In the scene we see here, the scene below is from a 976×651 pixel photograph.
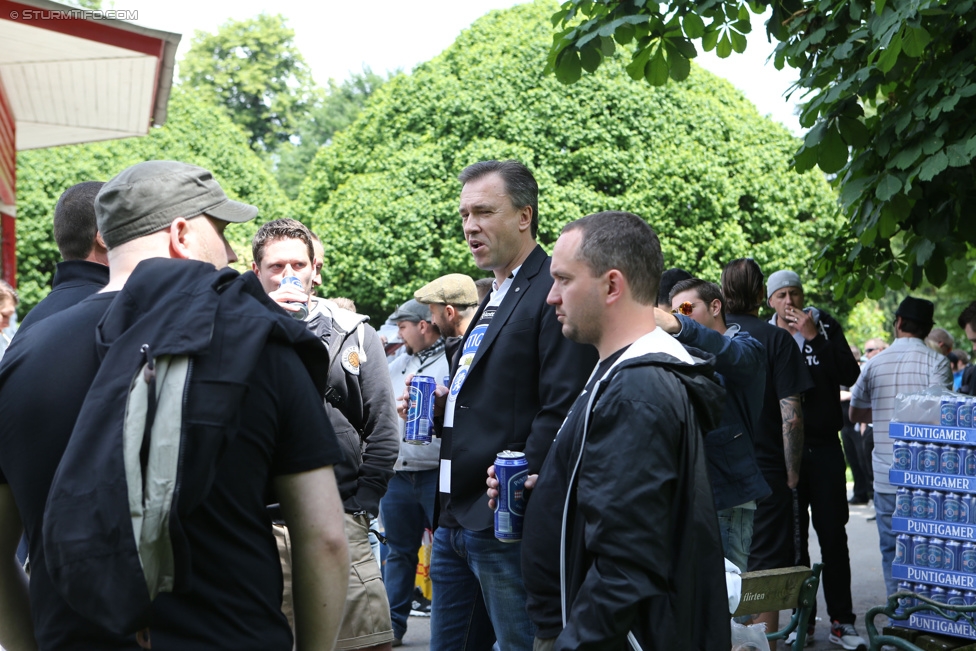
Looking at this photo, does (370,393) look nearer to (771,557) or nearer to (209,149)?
(771,557)

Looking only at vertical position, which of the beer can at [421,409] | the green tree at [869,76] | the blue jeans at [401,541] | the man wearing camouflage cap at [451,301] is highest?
the green tree at [869,76]

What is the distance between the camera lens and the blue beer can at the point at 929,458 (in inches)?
205

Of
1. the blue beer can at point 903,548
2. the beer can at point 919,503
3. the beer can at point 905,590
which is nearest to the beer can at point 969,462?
the beer can at point 919,503

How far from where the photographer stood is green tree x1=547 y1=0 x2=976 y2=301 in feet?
16.4

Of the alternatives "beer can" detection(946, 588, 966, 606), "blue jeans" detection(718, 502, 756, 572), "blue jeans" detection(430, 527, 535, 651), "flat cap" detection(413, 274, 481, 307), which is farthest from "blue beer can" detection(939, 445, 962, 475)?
"flat cap" detection(413, 274, 481, 307)

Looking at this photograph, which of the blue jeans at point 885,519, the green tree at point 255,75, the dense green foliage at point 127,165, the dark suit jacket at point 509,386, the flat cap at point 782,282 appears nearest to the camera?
the dark suit jacket at point 509,386

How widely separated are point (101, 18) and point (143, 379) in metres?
4.99

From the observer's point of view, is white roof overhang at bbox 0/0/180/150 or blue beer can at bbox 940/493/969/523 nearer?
blue beer can at bbox 940/493/969/523

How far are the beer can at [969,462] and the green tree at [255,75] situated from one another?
48.3 metres

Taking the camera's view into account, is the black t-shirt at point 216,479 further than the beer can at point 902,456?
No

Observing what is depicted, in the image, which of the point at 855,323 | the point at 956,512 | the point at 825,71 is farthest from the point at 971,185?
the point at 855,323

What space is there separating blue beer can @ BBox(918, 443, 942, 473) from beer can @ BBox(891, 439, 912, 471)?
61mm

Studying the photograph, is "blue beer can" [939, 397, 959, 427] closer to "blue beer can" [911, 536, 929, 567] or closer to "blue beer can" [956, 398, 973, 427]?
"blue beer can" [956, 398, 973, 427]

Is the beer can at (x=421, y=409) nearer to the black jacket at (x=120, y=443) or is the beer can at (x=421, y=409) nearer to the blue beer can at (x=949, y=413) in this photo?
the black jacket at (x=120, y=443)
